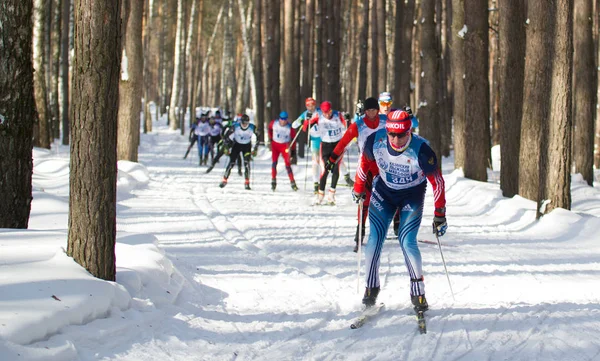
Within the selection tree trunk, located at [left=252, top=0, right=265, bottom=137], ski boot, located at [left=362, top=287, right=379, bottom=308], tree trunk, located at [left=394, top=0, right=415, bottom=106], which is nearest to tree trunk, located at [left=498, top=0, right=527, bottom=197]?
ski boot, located at [left=362, top=287, right=379, bottom=308]

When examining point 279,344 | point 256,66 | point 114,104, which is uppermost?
point 256,66

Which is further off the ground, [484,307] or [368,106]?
[368,106]

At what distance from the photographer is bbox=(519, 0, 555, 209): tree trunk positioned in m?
13.6

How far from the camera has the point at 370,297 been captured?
705 centimetres

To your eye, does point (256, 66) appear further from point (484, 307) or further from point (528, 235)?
point (484, 307)

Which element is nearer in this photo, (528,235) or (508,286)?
(508,286)

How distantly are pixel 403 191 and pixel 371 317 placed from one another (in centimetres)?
123

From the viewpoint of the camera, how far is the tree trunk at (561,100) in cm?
1212

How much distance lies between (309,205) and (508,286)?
7802 millimetres

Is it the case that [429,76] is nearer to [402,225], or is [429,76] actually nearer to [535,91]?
[535,91]

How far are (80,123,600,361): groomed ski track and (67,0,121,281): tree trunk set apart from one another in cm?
86

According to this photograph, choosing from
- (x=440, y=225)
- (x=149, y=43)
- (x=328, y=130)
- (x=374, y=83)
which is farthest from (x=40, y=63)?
(x=149, y=43)

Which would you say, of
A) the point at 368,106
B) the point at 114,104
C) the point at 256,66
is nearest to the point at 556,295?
the point at 368,106

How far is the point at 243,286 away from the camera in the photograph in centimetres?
810
